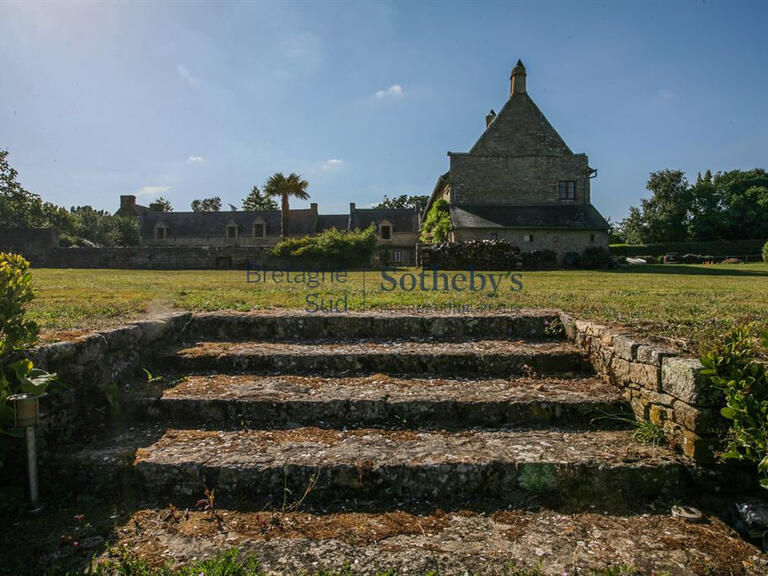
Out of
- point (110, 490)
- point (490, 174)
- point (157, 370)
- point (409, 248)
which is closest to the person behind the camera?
point (110, 490)

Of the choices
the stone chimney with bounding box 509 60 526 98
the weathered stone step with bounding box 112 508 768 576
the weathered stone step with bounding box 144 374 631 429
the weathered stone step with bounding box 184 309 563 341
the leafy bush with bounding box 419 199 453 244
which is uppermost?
the stone chimney with bounding box 509 60 526 98

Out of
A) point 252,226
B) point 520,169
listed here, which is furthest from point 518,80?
point 252,226

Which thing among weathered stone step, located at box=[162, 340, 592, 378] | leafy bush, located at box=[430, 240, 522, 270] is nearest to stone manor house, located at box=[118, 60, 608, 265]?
leafy bush, located at box=[430, 240, 522, 270]

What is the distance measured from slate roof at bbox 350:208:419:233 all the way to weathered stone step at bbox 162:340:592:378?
38452mm

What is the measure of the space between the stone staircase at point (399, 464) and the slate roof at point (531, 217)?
2071cm

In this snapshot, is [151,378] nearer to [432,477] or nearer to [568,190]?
[432,477]

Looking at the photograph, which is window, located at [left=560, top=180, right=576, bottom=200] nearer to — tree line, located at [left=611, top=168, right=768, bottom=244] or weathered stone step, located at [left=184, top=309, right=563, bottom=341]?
weathered stone step, located at [left=184, top=309, right=563, bottom=341]

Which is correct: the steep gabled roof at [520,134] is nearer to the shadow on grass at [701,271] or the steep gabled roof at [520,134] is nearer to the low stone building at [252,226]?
the shadow on grass at [701,271]

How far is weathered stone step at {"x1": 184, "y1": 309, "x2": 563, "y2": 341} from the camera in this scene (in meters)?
4.74

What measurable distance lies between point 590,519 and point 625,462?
0.46 metres

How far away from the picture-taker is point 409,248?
73.5 feet

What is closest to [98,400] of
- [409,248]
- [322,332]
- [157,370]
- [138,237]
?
[157,370]

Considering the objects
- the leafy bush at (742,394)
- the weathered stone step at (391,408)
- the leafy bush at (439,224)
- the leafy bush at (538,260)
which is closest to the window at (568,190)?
the leafy bush at (439,224)

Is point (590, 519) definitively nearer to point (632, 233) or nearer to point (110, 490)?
point (110, 490)
